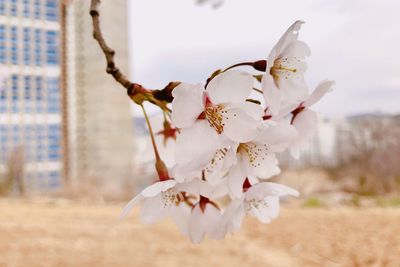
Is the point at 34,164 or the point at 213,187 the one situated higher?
the point at 213,187

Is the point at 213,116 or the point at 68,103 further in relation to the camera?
the point at 68,103

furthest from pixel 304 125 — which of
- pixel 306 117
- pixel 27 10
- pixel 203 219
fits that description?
pixel 27 10

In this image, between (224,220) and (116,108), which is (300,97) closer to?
(224,220)

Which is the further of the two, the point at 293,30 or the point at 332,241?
the point at 332,241

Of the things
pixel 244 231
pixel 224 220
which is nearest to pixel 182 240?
pixel 244 231

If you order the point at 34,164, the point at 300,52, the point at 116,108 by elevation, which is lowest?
the point at 34,164

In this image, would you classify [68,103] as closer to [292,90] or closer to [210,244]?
[210,244]

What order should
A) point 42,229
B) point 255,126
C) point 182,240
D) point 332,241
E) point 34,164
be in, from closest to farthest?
point 255,126 → point 332,241 → point 182,240 → point 42,229 → point 34,164

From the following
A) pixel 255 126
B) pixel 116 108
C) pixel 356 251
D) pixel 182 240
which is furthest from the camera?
pixel 116 108

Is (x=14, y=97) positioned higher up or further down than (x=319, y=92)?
further down
